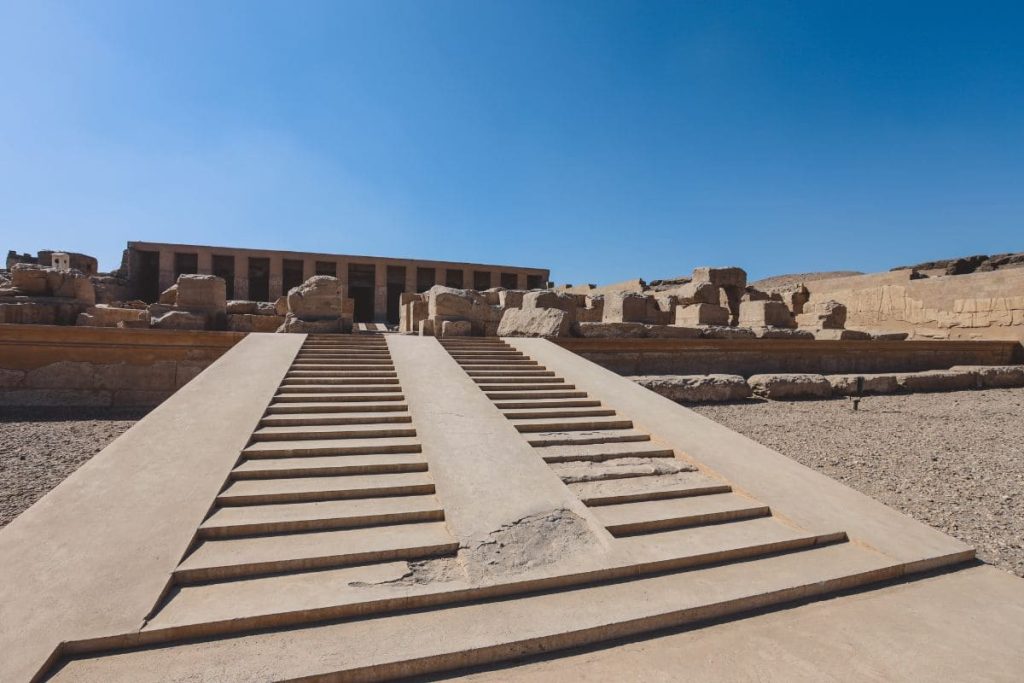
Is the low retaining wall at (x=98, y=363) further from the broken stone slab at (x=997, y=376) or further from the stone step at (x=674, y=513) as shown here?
the broken stone slab at (x=997, y=376)

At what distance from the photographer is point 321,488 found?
334 cm

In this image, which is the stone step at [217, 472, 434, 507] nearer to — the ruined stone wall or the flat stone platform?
the flat stone platform

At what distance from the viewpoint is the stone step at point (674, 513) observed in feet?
10.5

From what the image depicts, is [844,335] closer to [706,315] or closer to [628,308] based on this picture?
[706,315]

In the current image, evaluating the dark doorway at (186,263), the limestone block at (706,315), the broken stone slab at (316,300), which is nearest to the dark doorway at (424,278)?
the dark doorway at (186,263)

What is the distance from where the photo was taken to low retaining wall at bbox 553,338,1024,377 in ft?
30.2

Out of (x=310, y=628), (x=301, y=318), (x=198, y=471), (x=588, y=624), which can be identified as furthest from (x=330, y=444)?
(x=301, y=318)

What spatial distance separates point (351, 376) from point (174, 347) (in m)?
3.78

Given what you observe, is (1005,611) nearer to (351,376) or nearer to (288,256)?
(351,376)

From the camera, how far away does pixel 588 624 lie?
232 cm

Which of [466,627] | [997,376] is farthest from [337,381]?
[997,376]

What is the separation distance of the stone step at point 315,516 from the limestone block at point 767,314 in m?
11.8

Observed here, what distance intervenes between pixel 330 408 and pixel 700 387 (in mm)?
6258

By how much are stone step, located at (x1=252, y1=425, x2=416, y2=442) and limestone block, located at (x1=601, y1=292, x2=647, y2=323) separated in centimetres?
684
